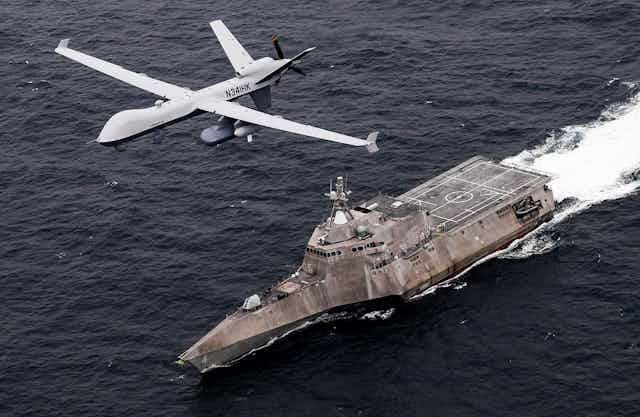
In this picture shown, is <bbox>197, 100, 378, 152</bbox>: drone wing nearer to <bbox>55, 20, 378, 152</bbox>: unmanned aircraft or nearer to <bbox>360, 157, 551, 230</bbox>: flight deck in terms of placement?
<bbox>55, 20, 378, 152</bbox>: unmanned aircraft

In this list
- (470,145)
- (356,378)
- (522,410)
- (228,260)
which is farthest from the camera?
(470,145)

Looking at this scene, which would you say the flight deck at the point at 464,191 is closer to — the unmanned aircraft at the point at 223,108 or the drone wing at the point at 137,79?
the unmanned aircraft at the point at 223,108

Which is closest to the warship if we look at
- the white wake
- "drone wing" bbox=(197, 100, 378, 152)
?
the white wake

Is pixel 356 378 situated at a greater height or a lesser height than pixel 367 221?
lesser

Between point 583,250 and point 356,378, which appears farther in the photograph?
point 583,250

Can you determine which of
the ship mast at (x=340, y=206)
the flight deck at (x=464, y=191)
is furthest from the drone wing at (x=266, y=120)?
the flight deck at (x=464, y=191)

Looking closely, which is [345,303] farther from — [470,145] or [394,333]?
[470,145]

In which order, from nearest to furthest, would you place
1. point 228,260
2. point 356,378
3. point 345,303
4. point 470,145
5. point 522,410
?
point 522,410, point 356,378, point 345,303, point 228,260, point 470,145

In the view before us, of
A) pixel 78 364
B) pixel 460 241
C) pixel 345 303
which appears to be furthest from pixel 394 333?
Answer: pixel 78 364
